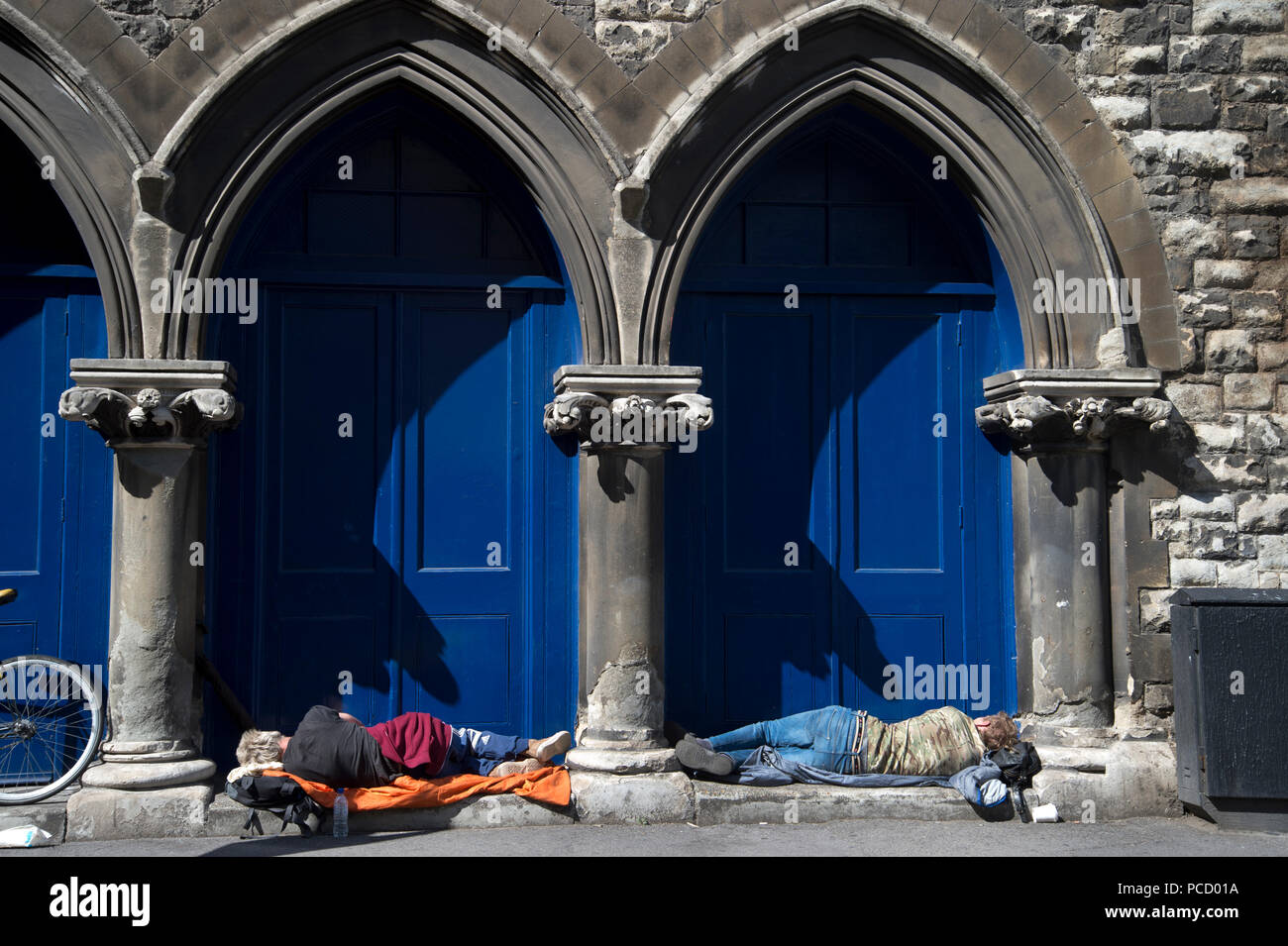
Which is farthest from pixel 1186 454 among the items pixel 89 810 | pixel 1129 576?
pixel 89 810

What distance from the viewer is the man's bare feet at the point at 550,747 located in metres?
5.81

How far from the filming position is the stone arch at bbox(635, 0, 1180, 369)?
603cm

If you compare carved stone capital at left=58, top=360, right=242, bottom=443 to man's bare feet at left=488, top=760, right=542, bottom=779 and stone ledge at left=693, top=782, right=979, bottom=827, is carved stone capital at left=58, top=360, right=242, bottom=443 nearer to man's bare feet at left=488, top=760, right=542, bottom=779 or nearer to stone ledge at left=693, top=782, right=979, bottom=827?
man's bare feet at left=488, top=760, right=542, bottom=779

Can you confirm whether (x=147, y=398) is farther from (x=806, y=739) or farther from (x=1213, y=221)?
(x=1213, y=221)

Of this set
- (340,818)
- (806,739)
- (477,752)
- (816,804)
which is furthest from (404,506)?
(816,804)

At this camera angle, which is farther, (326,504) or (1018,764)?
(326,504)

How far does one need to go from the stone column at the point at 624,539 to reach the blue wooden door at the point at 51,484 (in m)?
2.35

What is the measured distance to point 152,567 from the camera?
5.61m

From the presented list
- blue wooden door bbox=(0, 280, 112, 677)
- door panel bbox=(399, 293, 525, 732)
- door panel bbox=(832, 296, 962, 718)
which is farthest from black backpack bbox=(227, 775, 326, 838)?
door panel bbox=(832, 296, 962, 718)

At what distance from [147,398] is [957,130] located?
4143 millimetres

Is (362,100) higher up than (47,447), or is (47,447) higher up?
(362,100)

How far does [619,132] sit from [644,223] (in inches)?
18.0

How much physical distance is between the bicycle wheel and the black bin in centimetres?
508

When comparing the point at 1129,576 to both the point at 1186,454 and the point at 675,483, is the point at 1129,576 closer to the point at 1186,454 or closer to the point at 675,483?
the point at 1186,454
